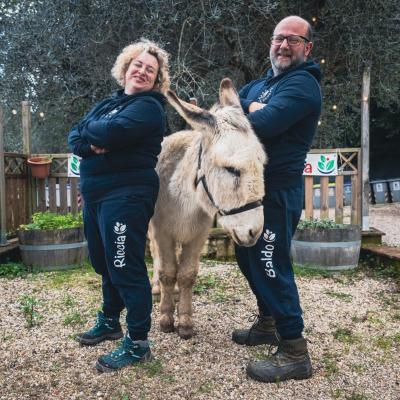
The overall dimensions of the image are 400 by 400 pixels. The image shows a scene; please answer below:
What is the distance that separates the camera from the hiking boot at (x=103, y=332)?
11.1 ft

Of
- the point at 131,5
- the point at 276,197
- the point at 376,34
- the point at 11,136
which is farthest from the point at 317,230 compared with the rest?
the point at 11,136

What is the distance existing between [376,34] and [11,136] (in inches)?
401

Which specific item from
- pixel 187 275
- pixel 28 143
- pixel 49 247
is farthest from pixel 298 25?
pixel 28 143

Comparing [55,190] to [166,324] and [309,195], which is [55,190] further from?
[309,195]

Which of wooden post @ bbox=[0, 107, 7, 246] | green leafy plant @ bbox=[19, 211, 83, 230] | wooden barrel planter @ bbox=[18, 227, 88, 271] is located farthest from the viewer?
wooden post @ bbox=[0, 107, 7, 246]

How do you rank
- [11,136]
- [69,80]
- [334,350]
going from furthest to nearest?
[11,136] < [69,80] < [334,350]

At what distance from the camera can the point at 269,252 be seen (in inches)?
110

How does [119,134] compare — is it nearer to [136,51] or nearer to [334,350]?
[136,51]

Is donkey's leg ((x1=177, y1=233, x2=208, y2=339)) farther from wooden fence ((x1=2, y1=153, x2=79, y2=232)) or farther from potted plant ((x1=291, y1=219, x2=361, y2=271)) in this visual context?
wooden fence ((x1=2, y1=153, x2=79, y2=232))

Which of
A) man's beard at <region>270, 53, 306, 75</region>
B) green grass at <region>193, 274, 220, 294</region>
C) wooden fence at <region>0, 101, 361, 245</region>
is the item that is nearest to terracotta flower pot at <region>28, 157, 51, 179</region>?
wooden fence at <region>0, 101, 361, 245</region>

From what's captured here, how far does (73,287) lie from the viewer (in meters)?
5.02

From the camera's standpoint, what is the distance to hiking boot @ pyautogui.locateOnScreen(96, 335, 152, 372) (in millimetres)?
2918

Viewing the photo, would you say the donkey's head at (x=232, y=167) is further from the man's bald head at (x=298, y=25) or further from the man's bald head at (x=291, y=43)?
the man's bald head at (x=298, y=25)

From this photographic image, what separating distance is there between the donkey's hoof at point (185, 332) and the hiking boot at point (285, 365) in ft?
2.51
